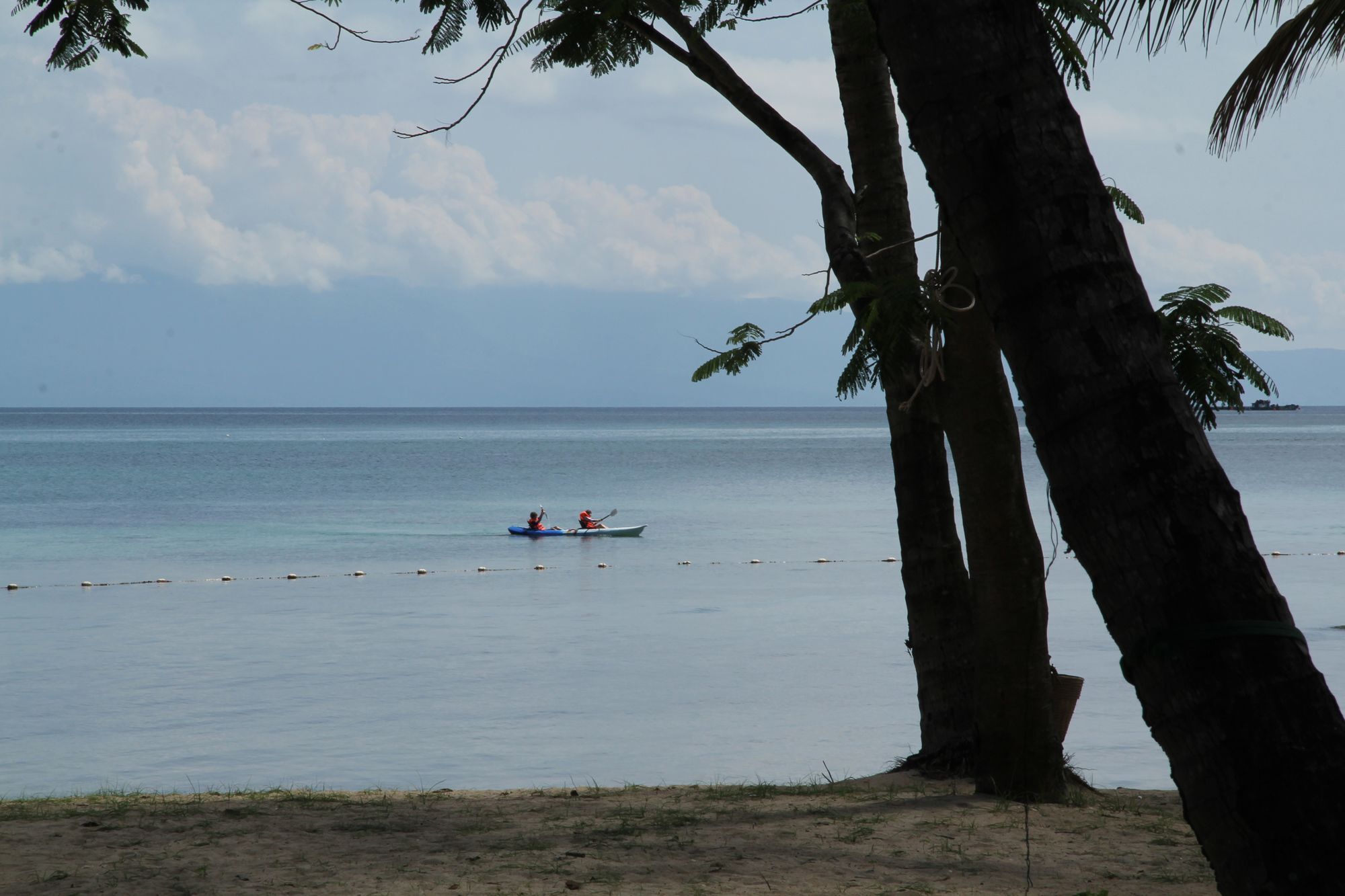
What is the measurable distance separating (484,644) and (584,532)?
14.4 meters

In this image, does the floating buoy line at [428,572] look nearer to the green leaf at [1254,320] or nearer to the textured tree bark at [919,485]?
the textured tree bark at [919,485]

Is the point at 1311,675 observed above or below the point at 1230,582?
below

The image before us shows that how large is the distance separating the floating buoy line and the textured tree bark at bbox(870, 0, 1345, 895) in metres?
20.0

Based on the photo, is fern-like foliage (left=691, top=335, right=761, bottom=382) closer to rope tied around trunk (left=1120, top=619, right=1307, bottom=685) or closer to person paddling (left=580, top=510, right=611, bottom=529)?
rope tied around trunk (left=1120, top=619, right=1307, bottom=685)

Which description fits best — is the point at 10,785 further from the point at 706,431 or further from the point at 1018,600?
the point at 706,431

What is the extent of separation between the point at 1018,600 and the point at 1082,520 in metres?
3.90

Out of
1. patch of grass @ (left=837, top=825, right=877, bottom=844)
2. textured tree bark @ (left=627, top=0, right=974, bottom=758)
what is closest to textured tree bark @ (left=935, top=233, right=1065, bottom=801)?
textured tree bark @ (left=627, top=0, right=974, bottom=758)

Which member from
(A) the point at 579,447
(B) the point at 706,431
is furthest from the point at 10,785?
(B) the point at 706,431

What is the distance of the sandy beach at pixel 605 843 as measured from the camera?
4.57 meters

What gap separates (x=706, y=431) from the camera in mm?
131250

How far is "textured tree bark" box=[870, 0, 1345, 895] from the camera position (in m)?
2.15

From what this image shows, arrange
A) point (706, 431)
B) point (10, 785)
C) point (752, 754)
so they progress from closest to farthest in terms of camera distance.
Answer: point (10, 785), point (752, 754), point (706, 431)

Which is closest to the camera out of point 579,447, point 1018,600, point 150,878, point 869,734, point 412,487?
point 150,878

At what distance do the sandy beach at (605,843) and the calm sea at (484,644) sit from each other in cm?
218
